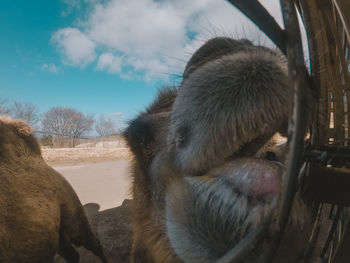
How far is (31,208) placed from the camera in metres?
2.07

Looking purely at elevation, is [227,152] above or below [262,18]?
below

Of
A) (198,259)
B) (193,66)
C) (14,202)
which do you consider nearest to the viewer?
(198,259)

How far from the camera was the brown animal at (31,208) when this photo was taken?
1938 millimetres

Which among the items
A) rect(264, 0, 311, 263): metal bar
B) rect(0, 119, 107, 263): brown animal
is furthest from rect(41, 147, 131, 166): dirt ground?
rect(264, 0, 311, 263): metal bar

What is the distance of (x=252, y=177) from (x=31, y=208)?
2133 mm

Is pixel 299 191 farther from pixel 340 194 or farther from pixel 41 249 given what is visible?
pixel 41 249

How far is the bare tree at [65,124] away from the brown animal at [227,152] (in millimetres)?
37957

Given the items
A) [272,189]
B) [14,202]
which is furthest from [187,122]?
[14,202]

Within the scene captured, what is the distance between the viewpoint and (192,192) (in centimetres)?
87

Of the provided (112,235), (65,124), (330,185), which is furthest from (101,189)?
(65,124)

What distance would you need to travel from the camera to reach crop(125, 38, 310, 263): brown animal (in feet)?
2.43

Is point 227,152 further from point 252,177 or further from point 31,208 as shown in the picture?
point 31,208

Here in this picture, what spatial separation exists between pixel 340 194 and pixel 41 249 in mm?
→ 2382

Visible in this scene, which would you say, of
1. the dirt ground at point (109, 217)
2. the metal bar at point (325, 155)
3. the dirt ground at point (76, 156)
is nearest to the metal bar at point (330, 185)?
the metal bar at point (325, 155)
